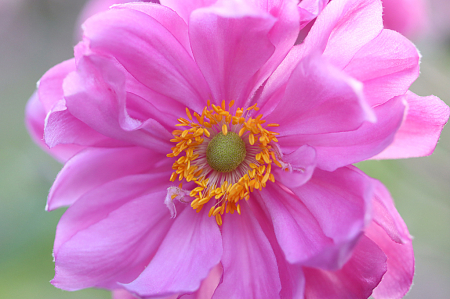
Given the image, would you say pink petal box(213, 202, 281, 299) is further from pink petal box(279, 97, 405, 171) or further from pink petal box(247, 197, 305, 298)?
pink petal box(279, 97, 405, 171)

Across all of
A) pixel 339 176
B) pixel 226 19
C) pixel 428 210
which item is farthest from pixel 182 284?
pixel 428 210

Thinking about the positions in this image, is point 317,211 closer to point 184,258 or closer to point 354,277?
point 354,277

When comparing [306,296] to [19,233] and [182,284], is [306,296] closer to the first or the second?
[182,284]

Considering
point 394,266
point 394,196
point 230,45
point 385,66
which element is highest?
point 230,45

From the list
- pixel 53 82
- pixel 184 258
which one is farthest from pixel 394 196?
pixel 53 82

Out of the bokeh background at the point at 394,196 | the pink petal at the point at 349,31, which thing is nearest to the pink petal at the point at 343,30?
the pink petal at the point at 349,31

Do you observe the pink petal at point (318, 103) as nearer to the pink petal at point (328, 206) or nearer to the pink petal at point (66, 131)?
the pink petal at point (328, 206)
